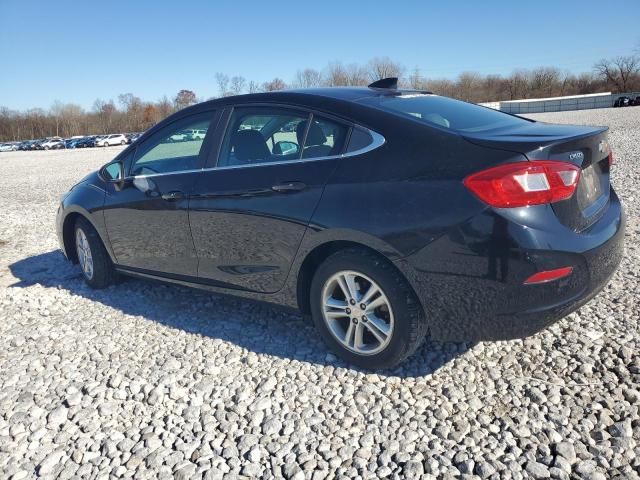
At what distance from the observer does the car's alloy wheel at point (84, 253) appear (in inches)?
192

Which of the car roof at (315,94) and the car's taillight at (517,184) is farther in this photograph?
the car roof at (315,94)

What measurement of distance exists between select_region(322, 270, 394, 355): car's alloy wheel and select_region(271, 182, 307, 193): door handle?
565 mm

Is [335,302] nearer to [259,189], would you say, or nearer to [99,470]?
[259,189]

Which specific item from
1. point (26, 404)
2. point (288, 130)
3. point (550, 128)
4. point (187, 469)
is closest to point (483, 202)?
point (550, 128)

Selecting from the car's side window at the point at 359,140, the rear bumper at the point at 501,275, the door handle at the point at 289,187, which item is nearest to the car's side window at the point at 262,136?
the door handle at the point at 289,187

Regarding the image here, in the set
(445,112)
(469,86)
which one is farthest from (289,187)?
(469,86)

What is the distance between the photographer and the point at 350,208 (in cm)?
286

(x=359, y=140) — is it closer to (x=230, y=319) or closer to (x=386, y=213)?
(x=386, y=213)

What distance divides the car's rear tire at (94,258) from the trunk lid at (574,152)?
3.58 m

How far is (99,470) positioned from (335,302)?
1.51 metres

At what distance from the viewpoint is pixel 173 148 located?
411 cm

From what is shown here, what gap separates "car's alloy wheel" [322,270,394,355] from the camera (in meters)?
2.96

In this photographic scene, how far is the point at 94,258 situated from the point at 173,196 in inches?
59.0

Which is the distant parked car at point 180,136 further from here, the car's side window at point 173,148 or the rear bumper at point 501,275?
the rear bumper at point 501,275
